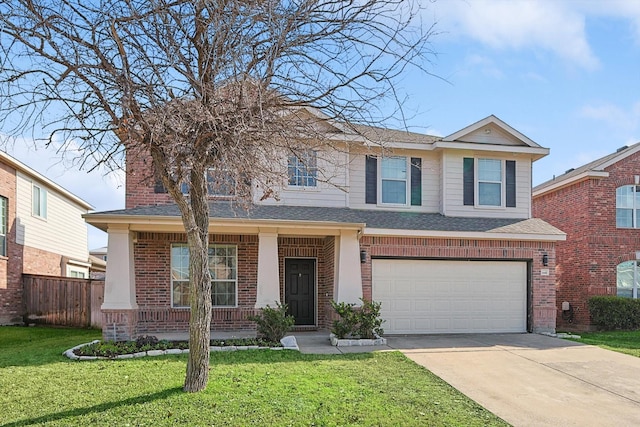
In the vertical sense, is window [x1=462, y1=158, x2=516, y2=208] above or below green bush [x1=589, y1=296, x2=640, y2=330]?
above

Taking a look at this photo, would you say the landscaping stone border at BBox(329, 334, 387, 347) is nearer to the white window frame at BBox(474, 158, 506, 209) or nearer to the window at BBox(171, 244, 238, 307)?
the window at BBox(171, 244, 238, 307)

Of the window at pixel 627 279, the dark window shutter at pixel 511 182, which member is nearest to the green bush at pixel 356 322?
the dark window shutter at pixel 511 182

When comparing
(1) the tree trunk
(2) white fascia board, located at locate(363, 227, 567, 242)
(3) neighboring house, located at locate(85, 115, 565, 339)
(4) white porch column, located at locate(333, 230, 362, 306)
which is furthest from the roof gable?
(1) the tree trunk

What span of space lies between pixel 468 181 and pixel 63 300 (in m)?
13.2

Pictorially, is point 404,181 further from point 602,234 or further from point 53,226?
point 53,226

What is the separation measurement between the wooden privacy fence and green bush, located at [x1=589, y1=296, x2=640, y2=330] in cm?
1551

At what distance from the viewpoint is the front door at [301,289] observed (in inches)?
→ 560

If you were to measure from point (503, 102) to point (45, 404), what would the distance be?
7.90 meters

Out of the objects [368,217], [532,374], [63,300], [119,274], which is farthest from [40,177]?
[532,374]

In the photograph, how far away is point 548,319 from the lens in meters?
14.0

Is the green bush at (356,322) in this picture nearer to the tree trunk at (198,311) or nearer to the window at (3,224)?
the tree trunk at (198,311)

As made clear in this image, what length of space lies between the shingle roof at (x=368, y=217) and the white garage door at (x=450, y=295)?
3.22ft

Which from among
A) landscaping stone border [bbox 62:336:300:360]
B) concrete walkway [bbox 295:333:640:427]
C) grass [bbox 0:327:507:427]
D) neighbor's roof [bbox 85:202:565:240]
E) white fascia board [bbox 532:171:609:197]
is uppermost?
white fascia board [bbox 532:171:609:197]

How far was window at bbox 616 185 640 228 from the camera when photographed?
56.2 feet
